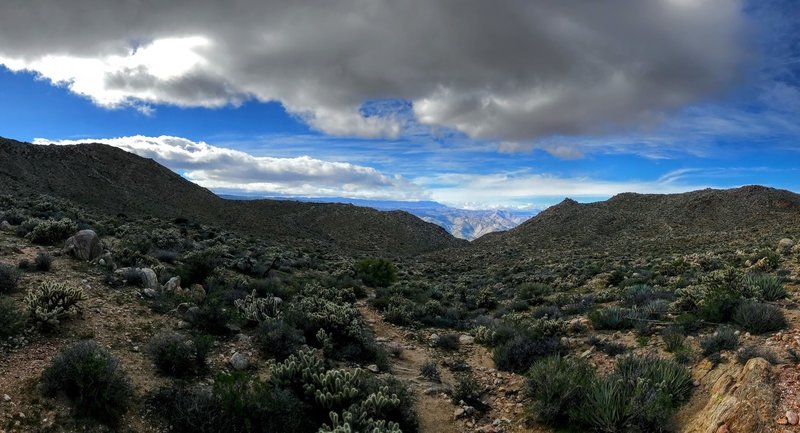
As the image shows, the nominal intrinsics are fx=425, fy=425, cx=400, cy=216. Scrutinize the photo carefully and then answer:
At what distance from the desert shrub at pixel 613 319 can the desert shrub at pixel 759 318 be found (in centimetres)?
247

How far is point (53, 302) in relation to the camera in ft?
25.9

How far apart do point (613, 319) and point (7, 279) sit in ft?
46.2

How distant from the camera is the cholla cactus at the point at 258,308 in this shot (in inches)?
409

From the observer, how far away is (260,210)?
232 ft

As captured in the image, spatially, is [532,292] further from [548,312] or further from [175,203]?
[175,203]

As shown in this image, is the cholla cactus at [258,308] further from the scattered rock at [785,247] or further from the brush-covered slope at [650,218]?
the brush-covered slope at [650,218]

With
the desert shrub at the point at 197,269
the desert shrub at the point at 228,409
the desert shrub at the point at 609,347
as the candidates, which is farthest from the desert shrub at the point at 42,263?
the desert shrub at the point at 609,347

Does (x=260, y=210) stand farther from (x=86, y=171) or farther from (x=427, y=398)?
(x=427, y=398)

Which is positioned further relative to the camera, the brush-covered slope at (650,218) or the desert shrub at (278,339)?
the brush-covered slope at (650,218)

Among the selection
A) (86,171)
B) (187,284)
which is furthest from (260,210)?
(187,284)

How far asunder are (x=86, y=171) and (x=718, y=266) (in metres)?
68.0

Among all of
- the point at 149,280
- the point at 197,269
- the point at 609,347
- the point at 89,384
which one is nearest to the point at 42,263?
the point at 149,280

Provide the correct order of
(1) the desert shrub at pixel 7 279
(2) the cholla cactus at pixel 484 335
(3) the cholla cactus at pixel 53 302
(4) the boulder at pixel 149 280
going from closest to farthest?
(3) the cholla cactus at pixel 53 302 → (1) the desert shrub at pixel 7 279 → (4) the boulder at pixel 149 280 → (2) the cholla cactus at pixel 484 335

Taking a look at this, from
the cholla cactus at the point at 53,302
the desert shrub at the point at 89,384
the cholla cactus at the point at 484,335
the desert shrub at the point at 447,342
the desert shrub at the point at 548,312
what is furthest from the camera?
the desert shrub at the point at 548,312
